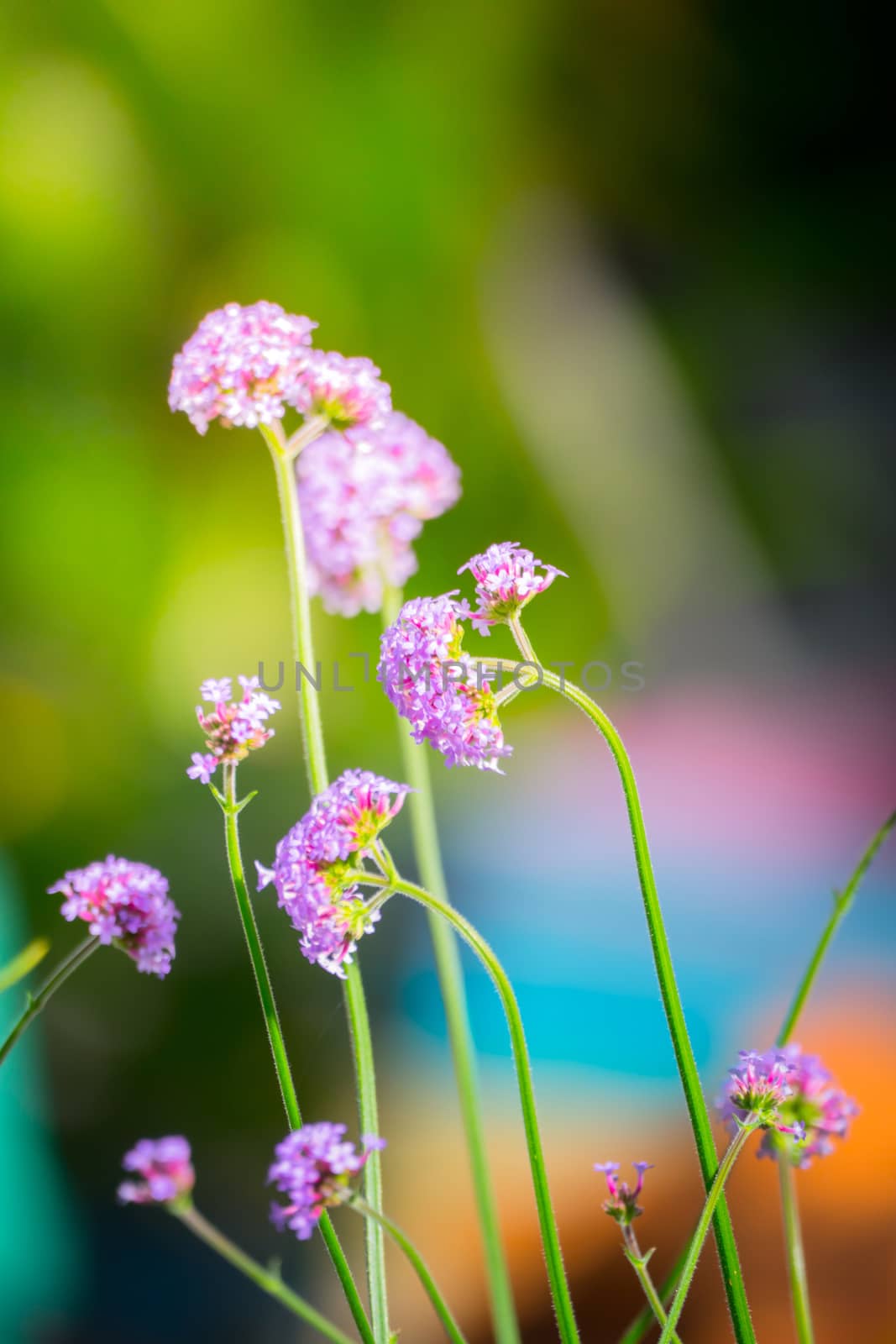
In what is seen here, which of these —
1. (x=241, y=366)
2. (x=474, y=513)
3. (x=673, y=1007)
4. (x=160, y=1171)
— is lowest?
(x=160, y=1171)

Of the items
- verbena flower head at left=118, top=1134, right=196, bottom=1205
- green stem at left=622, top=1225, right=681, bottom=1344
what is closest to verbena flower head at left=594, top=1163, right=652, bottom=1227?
green stem at left=622, top=1225, right=681, bottom=1344

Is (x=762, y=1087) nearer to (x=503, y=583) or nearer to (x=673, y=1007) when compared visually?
(x=673, y=1007)

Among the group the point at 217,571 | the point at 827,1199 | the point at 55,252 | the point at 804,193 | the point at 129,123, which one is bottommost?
the point at 827,1199

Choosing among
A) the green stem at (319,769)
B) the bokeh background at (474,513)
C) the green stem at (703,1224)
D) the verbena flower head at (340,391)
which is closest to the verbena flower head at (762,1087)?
the green stem at (703,1224)

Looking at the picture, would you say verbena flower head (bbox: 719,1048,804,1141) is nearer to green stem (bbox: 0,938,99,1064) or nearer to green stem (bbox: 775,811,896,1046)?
green stem (bbox: 775,811,896,1046)

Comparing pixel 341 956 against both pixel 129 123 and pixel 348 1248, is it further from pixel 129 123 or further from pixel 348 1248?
pixel 129 123

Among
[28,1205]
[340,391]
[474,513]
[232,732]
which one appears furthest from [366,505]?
[28,1205]

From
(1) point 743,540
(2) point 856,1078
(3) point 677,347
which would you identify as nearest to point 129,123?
(3) point 677,347
